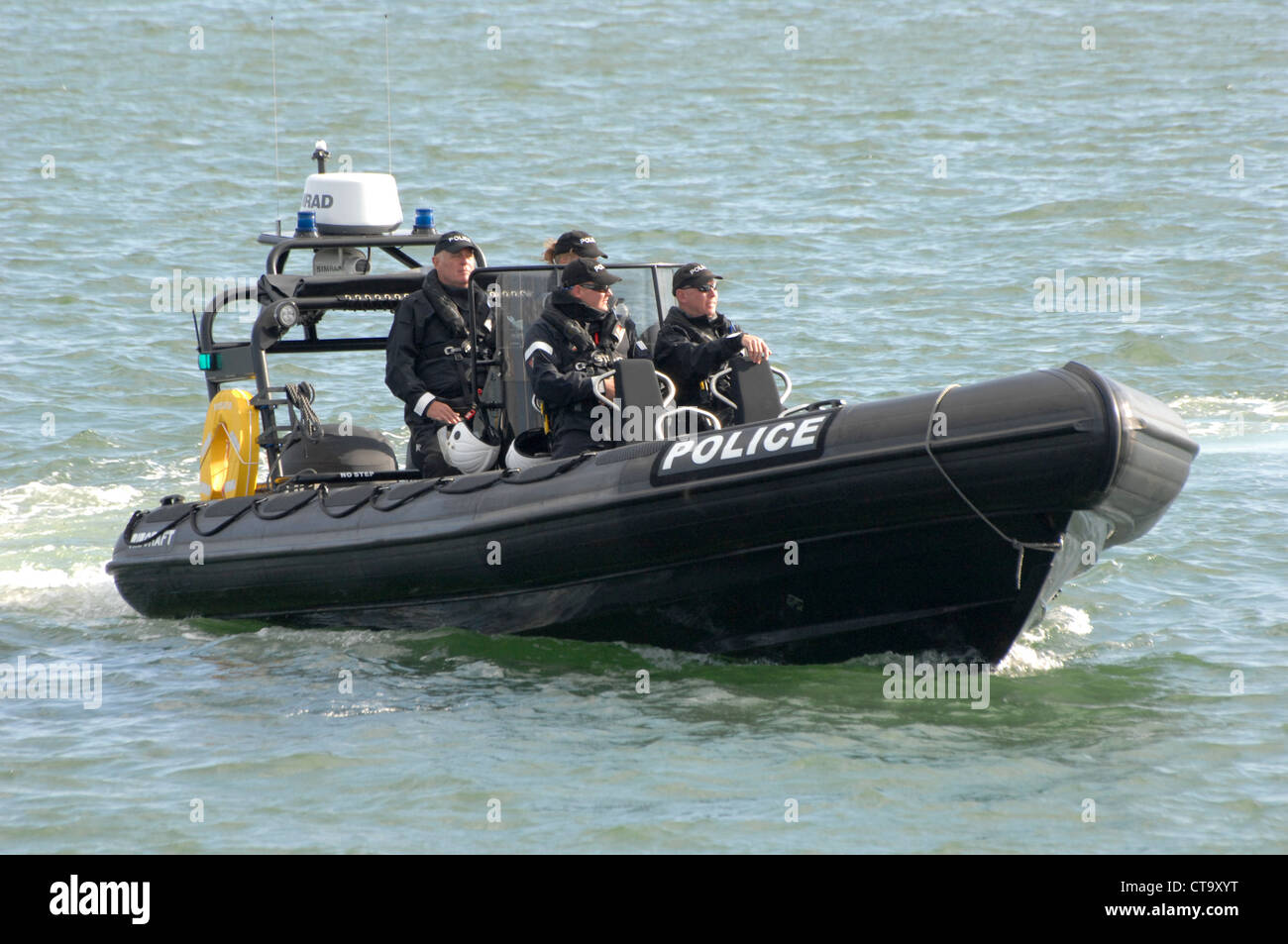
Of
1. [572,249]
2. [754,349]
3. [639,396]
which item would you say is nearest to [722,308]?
[572,249]

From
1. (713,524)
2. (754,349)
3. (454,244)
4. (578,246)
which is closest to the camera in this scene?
(713,524)

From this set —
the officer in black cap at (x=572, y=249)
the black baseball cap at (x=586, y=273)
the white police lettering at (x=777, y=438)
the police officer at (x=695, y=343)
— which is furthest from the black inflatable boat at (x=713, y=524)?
the black baseball cap at (x=586, y=273)

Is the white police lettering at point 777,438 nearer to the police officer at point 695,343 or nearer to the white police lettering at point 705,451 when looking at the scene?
the white police lettering at point 705,451

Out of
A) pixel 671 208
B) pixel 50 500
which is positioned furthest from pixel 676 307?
pixel 671 208

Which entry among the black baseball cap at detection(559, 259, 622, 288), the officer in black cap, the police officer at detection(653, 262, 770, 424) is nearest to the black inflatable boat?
the officer in black cap

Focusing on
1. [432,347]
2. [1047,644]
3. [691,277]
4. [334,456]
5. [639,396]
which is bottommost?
[1047,644]

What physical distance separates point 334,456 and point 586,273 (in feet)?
4.80

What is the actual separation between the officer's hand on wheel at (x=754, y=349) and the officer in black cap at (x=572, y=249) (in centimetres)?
60

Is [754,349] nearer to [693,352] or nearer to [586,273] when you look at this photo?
[693,352]

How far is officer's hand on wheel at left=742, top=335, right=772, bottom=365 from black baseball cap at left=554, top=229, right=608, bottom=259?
2.08 ft

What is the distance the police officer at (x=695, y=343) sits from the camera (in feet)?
17.6

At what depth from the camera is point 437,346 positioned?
5.92 meters

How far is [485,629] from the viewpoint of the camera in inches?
212

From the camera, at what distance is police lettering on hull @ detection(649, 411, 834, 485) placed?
4586 mm
